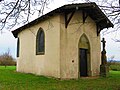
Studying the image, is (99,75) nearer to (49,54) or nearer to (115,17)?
(49,54)

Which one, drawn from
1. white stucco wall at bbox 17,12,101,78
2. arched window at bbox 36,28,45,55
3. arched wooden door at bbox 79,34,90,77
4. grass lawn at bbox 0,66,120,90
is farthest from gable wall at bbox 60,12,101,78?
arched window at bbox 36,28,45,55

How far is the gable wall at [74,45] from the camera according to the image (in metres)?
16.8

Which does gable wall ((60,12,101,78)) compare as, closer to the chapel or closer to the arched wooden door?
the chapel

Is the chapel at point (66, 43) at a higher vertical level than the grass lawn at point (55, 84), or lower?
higher

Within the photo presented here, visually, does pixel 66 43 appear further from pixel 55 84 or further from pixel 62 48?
pixel 55 84

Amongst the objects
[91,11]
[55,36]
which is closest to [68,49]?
[55,36]

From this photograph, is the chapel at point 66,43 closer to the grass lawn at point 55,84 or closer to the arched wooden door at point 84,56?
the arched wooden door at point 84,56

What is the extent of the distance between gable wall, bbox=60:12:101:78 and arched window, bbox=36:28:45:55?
2360mm

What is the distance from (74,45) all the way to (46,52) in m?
2.16

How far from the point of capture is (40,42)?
19.2 meters

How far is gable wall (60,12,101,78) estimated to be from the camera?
1678 cm

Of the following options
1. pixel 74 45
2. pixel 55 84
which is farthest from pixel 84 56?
pixel 55 84

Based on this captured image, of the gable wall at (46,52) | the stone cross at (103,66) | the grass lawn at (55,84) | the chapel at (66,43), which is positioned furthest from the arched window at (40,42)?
the stone cross at (103,66)

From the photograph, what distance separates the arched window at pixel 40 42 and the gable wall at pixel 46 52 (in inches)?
13.1
